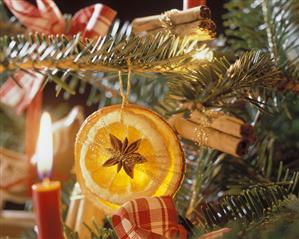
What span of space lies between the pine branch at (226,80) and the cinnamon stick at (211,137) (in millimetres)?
23

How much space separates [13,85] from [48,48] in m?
0.22

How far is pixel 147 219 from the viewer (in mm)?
420

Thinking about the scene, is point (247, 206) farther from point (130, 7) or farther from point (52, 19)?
point (130, 7)

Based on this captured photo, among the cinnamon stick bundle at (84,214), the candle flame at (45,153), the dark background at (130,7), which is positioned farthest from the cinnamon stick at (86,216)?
the dark background at (130,7)

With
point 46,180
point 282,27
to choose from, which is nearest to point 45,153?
point 46,180

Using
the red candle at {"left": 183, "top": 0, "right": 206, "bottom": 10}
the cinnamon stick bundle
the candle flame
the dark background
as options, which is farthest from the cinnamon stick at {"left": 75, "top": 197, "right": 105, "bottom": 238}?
the dark background

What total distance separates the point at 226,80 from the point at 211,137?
6 centimetres

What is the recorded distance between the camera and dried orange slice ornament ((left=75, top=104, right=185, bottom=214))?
0.46 m

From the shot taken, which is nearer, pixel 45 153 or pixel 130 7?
pixel 45 153

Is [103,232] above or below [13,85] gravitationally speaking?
below

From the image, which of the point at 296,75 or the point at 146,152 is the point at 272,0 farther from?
the point at 146,152

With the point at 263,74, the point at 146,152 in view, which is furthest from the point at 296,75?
the point at 146,152

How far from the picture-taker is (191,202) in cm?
58

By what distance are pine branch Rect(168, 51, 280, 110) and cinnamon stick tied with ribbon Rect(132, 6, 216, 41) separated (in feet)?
0.10
